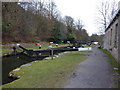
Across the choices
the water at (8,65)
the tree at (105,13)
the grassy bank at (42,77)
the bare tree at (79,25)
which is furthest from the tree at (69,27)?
the grassy bank at (42,77)

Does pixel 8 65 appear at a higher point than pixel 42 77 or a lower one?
lower

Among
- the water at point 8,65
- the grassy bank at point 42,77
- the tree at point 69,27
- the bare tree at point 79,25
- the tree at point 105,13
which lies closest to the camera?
the grassy bank at point 42,77

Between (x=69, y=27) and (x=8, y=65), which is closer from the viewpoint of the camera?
(x=8, y=65)

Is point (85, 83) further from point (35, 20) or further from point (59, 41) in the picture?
point (59, 41)

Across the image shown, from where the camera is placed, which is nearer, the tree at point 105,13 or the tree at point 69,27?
the tree at point 105,13

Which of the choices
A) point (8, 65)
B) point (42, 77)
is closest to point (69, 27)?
point (8, 65)

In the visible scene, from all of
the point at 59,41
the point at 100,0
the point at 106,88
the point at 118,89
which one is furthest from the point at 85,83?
the point at 59,41

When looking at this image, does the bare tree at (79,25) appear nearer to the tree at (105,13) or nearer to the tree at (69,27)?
the tree at (69,27)

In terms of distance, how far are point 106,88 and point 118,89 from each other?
33cm

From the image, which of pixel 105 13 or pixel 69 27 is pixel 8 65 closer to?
pixel 105 13

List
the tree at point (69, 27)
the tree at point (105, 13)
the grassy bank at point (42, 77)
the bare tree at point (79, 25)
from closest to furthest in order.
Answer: the grassy bank at point (42, 77) → the tree at point (105, 13) → the tree at point (69, 27) → the bare tree at point (79, 25)

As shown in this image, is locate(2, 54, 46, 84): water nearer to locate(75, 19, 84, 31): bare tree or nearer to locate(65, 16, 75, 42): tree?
locate(65, 16, 75, 42): tree

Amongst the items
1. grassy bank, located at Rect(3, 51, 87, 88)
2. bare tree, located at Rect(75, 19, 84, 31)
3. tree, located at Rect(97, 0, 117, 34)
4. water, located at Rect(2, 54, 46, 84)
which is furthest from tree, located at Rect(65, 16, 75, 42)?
grassy bank, located at Rect(3, 51, 87, 88)

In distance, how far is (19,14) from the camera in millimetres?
18359
